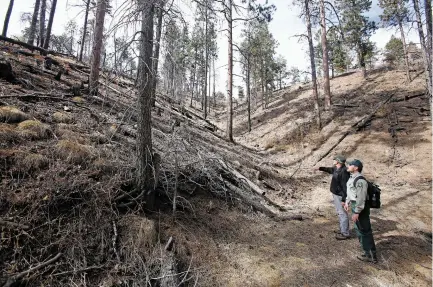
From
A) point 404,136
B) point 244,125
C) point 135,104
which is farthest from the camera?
point 244,125

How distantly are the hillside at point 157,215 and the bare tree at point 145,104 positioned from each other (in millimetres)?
300

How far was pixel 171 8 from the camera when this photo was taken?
435cm

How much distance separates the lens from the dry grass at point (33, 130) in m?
5.01

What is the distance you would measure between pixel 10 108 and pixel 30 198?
3.14 m

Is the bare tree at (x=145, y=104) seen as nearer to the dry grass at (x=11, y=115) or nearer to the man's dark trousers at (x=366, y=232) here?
the dry grass at (x=11, y=115)

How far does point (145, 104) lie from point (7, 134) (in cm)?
273

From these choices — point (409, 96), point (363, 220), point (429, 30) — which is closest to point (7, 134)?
point (363, 220)

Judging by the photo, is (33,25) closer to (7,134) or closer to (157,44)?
(7,134)

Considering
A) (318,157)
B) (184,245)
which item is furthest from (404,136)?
(184,245)

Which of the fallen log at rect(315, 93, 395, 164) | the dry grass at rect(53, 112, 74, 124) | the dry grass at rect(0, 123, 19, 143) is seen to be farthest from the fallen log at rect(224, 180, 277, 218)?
the fallen log at rect(315, 93, 395, 164)

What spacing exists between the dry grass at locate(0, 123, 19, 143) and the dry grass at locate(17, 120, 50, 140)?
108 millimetres

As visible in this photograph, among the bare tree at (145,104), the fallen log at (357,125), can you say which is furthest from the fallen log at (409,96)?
the bare tree at (145,104)

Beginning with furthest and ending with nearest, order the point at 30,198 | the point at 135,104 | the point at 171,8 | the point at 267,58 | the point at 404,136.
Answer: the point at 267,58 → the point at 404,136 → the point at 135,104 → the point at 171,8 → the point at 30,198

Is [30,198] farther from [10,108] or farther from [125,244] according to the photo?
[10,108]
